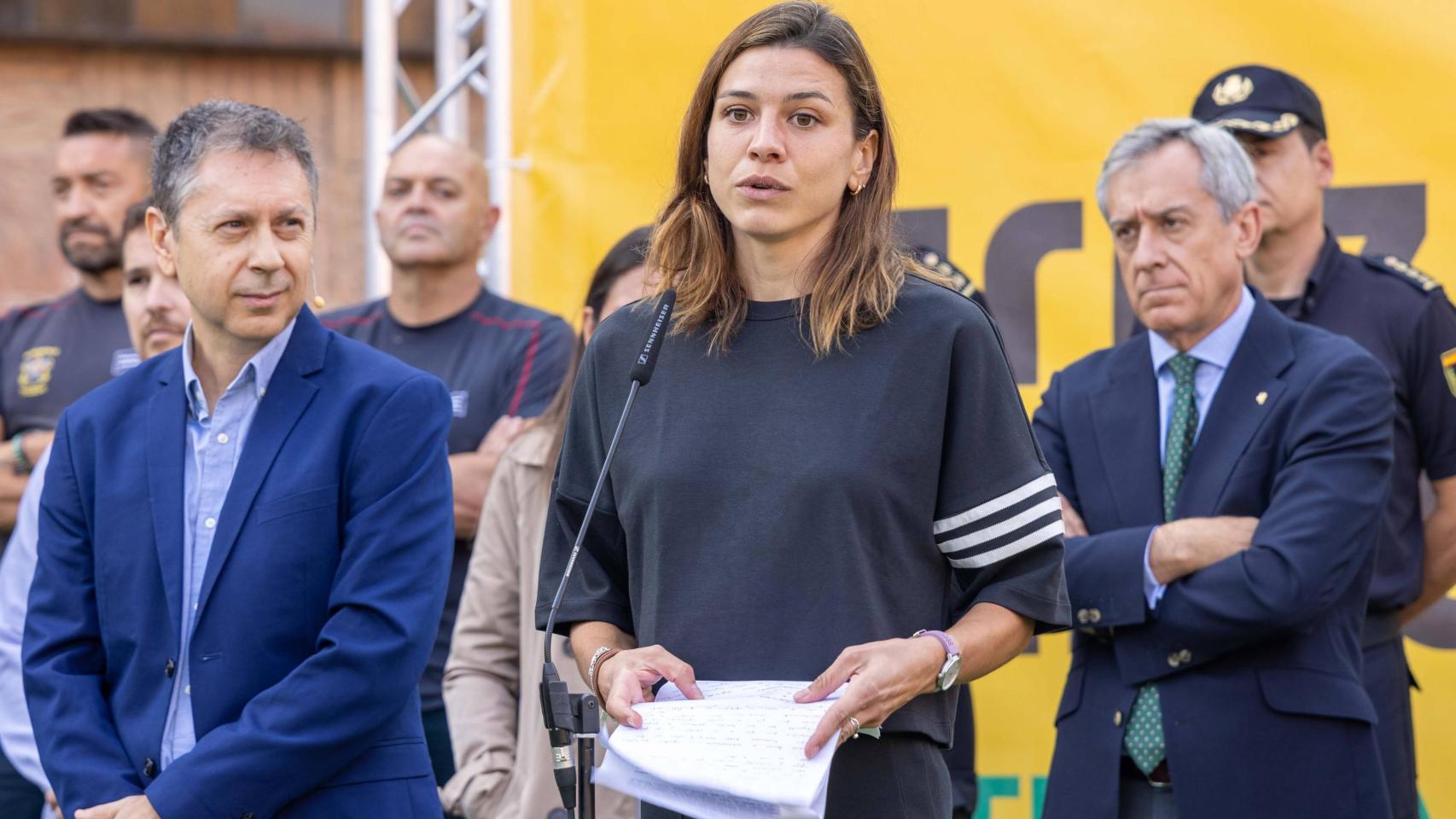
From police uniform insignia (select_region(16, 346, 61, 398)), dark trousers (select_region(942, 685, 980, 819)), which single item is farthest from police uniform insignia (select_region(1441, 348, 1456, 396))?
police uniform insignia (select_region(16, 346, 61, 398))

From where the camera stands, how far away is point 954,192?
4691mm

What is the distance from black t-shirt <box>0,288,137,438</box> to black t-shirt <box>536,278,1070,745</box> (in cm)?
307

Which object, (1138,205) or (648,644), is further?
(1138,205)

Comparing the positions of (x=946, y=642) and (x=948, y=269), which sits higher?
(x=948, y=269)

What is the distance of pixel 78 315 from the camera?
5.14 meters

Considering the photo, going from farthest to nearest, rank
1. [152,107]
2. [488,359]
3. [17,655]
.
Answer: [152,107]
[488,359]
[17,655]

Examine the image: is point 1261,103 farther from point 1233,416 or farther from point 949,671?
point 949,671

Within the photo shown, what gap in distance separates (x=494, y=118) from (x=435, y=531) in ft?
8.39

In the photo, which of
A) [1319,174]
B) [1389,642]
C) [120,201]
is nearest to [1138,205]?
[1319,174]

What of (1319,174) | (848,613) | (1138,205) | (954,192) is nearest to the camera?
(848,613)

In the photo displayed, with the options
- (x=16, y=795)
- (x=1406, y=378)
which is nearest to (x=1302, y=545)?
(x=1406, y=378)

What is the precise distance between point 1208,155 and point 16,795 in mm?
3239

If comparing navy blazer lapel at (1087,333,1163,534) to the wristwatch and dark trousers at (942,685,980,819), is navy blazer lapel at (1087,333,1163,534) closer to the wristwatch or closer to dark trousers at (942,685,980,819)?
dark trousers at (942,685,980,819)

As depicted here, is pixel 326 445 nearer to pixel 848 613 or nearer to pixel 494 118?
pixel 848 613
